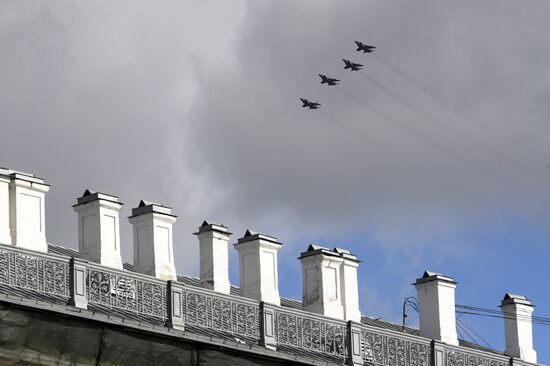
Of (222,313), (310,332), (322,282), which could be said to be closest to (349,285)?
(322,282)

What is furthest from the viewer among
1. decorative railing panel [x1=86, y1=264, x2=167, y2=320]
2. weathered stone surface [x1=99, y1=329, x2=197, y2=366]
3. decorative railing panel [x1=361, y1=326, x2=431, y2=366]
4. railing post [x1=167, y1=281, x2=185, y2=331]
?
decorative railing panel [x1=361, y1=326, x2=431, y2=366]

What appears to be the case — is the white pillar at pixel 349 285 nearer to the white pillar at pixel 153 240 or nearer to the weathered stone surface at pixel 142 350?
the white pillar at pixel 153 240

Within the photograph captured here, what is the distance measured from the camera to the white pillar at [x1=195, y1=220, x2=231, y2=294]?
53344 mm

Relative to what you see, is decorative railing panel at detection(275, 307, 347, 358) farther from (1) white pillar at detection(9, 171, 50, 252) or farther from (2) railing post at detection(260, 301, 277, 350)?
(1) white pillar at detection(9, 171, 50, 252)

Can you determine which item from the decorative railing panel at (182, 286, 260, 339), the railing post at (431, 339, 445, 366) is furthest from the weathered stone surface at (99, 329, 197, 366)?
the railing post at (431, 339, 445, 366)

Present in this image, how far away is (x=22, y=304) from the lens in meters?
45.9

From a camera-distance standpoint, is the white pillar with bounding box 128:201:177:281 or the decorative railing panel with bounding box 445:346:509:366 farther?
the decorative railing panel with bounding box 445:346:509:366

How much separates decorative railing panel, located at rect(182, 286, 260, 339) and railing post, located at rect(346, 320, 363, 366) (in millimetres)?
2542

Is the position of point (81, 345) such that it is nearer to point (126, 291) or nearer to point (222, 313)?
point (126, 291)

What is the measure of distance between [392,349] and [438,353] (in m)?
1.54

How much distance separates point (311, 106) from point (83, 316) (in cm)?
4005

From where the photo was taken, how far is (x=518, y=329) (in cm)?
6066

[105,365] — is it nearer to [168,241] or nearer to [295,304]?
[168,241]

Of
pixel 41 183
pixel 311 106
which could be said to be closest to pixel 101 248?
pixel 41 183
